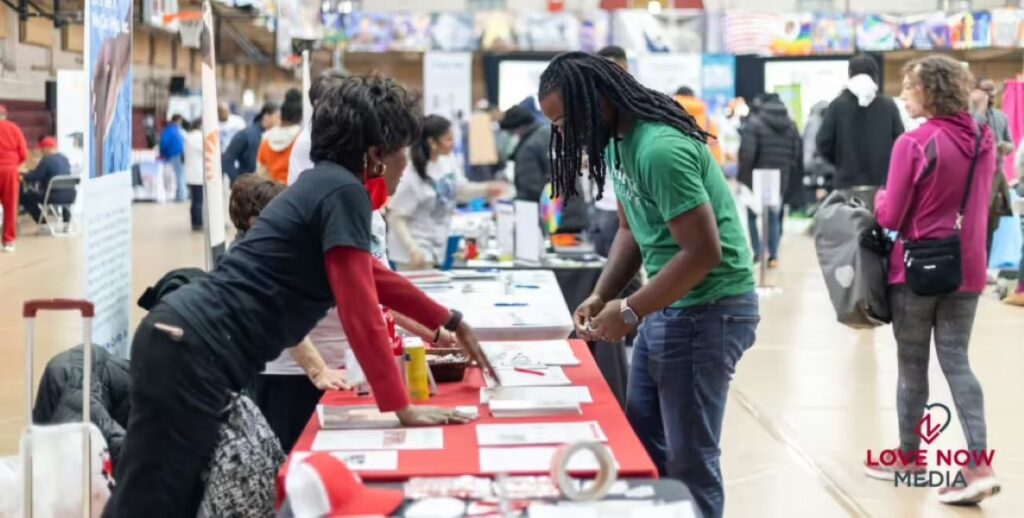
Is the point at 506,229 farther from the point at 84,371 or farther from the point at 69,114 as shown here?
the point at 69,114

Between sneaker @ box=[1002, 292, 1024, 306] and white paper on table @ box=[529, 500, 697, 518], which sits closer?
white paper on table @ box=[529, 500, 697, 518]

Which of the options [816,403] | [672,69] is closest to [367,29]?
[672,69]

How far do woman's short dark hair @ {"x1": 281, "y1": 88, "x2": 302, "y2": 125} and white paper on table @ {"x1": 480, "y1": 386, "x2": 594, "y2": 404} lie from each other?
6153 mm

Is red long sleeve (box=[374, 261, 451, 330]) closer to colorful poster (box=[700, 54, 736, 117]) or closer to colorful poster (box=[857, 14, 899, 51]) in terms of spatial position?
colorful poster (box=[700, 54, 736, 117])

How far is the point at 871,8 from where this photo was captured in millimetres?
30844

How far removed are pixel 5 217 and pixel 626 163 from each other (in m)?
12.8

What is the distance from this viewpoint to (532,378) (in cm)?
333

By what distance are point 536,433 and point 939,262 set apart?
7.69 feet

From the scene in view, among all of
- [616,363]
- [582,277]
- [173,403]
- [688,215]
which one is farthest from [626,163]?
[582,277]

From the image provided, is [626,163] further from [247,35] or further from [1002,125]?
[247,35]

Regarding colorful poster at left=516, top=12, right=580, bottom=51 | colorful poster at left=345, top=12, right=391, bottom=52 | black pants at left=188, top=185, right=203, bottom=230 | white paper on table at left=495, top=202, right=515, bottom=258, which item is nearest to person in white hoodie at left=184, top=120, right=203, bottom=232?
black pants at left=188, top=185, right=203, bottom=230

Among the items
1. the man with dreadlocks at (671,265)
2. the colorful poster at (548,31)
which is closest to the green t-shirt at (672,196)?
the man with dreadlocks at (671,265)

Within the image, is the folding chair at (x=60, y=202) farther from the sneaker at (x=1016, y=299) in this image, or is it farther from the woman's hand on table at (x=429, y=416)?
the woman's hand on table at (x=429, y=416)

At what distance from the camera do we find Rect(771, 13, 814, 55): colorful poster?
2630 cm
